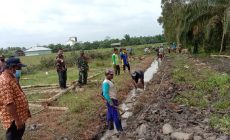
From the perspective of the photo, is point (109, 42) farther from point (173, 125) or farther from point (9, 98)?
point (9, 98)

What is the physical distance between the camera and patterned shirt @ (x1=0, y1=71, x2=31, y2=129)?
15.5 feet

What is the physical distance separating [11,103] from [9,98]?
86mm

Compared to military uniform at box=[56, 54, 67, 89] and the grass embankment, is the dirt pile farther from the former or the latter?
military uniform at box=[56, 54, 67, 89]

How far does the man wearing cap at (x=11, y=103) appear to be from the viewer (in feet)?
15.5

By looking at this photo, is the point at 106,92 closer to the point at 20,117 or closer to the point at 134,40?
the point at 20,117

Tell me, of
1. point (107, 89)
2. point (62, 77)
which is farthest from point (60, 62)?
point (107, 89)

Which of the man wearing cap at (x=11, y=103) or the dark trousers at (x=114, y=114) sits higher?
the man wearing cap at (x=11, y=103)

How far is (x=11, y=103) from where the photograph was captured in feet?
15.5

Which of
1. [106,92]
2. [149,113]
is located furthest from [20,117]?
[149,113]

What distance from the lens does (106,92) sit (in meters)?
6.81

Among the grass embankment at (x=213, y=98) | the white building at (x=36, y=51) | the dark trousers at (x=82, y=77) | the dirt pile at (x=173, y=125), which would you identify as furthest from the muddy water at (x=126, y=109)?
the white building at (x=36, y=51)

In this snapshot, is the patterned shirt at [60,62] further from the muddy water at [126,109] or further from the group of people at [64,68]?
the muddy water at [126,109]

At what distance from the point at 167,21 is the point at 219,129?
42.7 meters

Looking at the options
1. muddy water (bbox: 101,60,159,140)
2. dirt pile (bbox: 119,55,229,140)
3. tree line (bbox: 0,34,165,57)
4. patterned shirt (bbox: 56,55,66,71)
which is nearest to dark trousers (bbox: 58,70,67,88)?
patterned shirt (bbox: 56,55,66,71)
